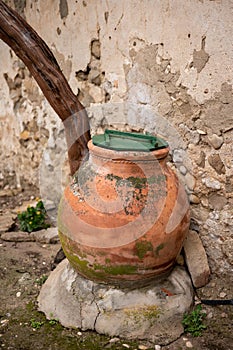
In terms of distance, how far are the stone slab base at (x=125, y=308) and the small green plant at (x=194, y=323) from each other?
38mm

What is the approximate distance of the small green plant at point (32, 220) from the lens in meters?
4.19

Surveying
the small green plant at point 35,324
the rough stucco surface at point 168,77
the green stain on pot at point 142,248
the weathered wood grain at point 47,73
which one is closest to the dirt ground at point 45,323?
the small green plant at point 35,324

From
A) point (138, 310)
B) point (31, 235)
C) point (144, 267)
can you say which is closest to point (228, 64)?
point (144, 267)

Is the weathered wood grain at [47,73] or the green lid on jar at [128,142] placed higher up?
the weathered wood grain at [47,73]

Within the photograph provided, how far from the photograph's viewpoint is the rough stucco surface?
2.93 metres

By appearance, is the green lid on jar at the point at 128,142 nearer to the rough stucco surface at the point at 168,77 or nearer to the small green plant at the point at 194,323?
the rough stucco surface at the point at 168,77

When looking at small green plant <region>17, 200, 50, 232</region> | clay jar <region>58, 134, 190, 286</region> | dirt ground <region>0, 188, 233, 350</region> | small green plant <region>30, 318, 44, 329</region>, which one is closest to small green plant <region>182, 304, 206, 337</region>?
dirt ground <region>0, 188, 233, 350</region>

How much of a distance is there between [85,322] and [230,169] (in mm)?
1362

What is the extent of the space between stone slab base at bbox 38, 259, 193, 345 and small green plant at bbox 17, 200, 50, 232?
1.27m

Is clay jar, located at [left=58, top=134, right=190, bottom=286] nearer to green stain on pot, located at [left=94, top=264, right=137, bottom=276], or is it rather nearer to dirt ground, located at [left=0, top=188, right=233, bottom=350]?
green stain on pot, located at [left=94, top=264, right=137, bottom=276]

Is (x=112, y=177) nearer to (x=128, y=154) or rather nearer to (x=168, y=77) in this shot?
(x=128, y=154)

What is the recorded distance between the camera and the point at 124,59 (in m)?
3.55

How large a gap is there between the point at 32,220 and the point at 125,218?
180 cm

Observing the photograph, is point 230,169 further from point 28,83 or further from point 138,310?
point 28,83
